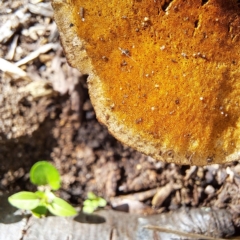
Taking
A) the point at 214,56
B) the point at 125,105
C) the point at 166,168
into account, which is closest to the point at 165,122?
the point at 125,105

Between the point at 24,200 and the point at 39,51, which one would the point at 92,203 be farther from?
the point at 39,51

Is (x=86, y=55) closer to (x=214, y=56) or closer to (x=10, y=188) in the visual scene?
(x=214, y=56)

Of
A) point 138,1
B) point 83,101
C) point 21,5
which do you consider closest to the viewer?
point 138,1

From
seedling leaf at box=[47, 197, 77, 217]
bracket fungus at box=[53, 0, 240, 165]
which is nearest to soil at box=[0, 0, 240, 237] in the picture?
seedling leaf at box=[47, 197, 77, 217]

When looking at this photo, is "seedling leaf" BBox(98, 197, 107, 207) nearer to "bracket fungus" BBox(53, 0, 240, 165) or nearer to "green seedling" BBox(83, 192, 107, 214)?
"green seedling" BBox(83, 192, 107, 214)

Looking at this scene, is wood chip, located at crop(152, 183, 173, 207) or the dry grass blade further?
wood chip, located at crop(152, 183, 173, 207)

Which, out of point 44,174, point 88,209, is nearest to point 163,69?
point 44,174
